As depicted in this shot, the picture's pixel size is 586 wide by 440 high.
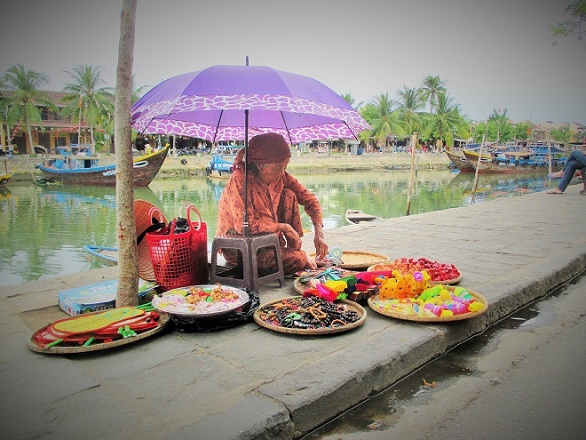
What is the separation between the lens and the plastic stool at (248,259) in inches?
141

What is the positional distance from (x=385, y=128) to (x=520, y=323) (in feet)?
163

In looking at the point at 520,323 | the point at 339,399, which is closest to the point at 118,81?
the point at 339,399

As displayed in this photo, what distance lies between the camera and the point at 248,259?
3570mm

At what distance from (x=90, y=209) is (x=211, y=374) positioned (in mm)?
17263

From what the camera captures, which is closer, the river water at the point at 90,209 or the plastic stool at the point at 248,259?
the plastic stool at the point at 248,259

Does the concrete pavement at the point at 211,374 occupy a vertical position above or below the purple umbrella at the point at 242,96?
below

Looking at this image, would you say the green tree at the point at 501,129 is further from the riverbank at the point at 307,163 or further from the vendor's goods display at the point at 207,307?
the vendor's goods display at the point at 207,307

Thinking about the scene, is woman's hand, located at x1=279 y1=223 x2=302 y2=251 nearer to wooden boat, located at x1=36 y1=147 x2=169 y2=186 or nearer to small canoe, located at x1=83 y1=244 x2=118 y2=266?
small canoe, located at x1=83 y1=244 x2=118 y2=266

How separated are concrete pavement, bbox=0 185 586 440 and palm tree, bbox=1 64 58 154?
37.8 m

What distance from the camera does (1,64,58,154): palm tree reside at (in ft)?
117

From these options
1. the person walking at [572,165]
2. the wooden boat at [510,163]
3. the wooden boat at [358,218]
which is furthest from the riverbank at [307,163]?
the person walking at [572,165]

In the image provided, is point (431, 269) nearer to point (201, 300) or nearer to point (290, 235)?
point (290, 235)

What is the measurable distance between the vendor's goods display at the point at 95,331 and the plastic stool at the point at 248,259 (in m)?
0.80

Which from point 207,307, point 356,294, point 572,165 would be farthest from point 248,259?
point 572,165
